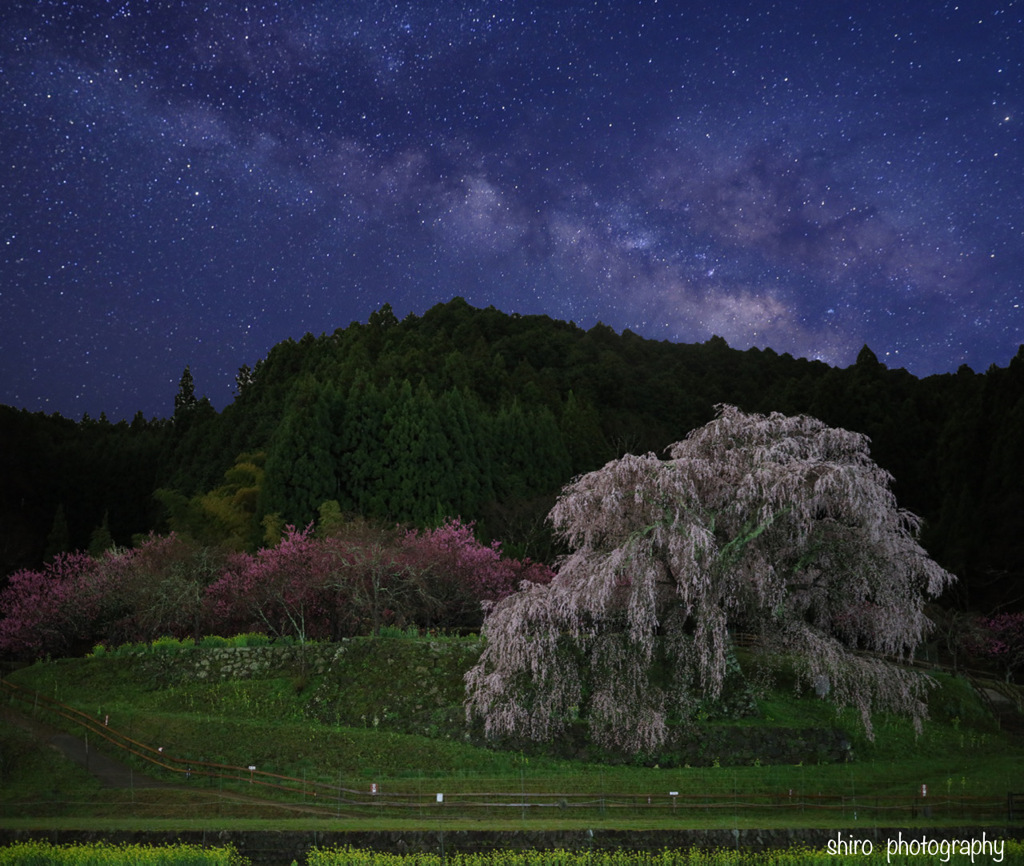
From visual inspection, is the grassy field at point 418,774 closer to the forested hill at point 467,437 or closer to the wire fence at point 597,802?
the wire fence at point 597,802

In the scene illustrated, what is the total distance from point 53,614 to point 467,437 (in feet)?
75.8

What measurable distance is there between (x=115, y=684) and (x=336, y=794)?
12.8 metres

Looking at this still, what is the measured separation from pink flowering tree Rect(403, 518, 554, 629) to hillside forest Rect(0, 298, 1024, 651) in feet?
8.34

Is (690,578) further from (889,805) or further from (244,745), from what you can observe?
(244,745)

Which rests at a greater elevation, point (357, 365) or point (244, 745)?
point (357, 365)

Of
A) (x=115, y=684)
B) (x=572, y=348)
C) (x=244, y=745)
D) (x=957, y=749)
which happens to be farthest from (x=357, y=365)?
(x=957, y=749)

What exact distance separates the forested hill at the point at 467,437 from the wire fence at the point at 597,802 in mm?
20985

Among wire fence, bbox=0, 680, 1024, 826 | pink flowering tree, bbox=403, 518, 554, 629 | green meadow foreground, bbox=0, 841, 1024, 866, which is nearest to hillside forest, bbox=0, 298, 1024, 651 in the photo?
pink flowering tree, bbox=403, 518, 554, 629

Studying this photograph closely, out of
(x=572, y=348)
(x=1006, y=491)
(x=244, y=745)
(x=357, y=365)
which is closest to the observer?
(x=244, y=745)

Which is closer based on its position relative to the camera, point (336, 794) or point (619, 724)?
point (336, 794)

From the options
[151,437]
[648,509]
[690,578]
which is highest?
[151,437]

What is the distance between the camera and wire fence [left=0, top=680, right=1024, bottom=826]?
15.9 m

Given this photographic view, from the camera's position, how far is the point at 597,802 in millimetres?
17047

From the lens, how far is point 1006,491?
139 ft
